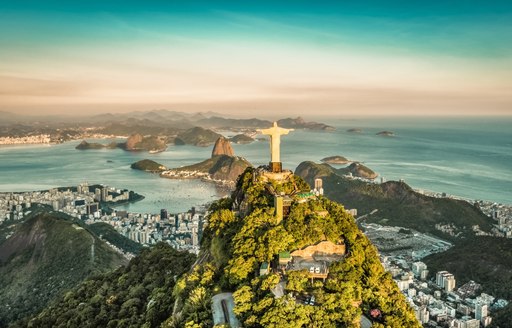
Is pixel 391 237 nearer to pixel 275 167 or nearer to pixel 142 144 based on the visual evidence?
pixel 275 167

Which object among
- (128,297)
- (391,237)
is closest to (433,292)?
(391,237)

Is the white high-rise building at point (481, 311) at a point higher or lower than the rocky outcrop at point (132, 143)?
lower

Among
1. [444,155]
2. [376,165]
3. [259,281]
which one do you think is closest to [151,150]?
[376,165]

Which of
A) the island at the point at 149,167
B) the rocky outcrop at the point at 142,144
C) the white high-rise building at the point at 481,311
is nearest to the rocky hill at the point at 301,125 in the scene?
the rocky outcrop at the point at 142,144

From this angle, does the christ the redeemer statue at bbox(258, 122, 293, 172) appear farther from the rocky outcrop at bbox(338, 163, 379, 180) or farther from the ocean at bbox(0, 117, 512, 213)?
the rocky outcrop at bbox(338, 163, 379, 180)

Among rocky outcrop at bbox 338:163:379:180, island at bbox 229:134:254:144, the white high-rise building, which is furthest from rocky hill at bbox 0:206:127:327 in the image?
island at bbox 229:134:254:144

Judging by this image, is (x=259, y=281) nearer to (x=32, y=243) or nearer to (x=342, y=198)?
(x=32, y=243)

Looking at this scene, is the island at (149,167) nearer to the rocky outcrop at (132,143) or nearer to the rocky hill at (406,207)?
the rocky outcrop at (132,143)

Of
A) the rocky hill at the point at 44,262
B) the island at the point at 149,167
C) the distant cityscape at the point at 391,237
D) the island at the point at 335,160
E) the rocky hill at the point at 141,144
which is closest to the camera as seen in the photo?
the distant cityscape at the point at 391,237
